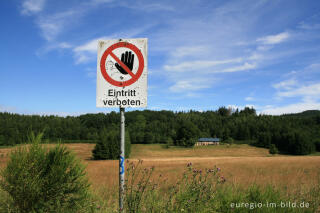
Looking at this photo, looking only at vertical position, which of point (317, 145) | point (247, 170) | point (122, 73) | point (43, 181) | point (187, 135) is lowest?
point (317, 145)

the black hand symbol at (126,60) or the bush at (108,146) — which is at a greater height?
the black hand symbol at (126,60)

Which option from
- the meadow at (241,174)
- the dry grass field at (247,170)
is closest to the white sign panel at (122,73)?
the meadow at (241,174)

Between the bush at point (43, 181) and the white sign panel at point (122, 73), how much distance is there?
53.9 inches

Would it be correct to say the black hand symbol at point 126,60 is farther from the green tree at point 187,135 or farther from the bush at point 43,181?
the green tree at point 187,135

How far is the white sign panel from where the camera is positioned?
4.22 m

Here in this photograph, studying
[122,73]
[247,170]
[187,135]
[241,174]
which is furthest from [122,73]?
[187,135]

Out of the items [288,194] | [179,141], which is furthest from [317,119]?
[288,194]

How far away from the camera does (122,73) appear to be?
4.29m

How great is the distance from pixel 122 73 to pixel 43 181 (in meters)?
2.40

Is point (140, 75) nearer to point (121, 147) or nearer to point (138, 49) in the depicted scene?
point (138, 49)

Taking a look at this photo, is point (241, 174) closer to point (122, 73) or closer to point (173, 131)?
point (122, 73)

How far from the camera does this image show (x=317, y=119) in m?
146

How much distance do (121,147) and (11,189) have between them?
6.84 feet

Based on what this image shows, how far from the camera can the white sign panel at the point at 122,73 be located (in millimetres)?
4219
